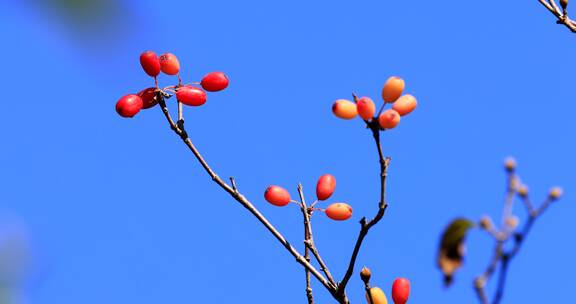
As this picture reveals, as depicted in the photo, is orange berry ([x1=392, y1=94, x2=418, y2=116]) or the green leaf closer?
the green leaf

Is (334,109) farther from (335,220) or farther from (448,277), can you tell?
(448,277)

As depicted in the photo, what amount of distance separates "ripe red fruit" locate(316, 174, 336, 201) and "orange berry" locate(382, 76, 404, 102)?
30.0 inches

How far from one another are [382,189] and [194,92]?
4.29ft

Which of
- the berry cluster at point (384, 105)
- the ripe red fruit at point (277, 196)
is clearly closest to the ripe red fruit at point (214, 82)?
the ripe red fruit at point (277, 196)

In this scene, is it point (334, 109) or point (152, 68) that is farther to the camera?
point (152, 68)

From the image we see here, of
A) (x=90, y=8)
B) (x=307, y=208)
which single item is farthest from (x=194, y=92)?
(x=90, y=8)

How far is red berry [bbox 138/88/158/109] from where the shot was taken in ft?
11.9

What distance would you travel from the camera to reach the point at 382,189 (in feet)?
8.84

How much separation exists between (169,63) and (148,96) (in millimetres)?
217

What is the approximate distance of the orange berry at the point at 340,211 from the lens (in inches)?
138

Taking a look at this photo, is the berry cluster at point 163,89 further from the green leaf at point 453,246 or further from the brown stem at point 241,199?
the green leaf at point 453,246

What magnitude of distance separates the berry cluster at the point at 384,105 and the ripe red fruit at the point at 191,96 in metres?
0.94

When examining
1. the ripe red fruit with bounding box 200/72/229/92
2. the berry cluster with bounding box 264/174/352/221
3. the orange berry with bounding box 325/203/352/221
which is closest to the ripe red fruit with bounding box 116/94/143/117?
the ripe red fruit with bounding box 200/72/229/92

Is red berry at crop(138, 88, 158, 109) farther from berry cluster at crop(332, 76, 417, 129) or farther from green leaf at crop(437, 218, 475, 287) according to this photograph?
green leaf at crop(437, 218, 475, 287)
